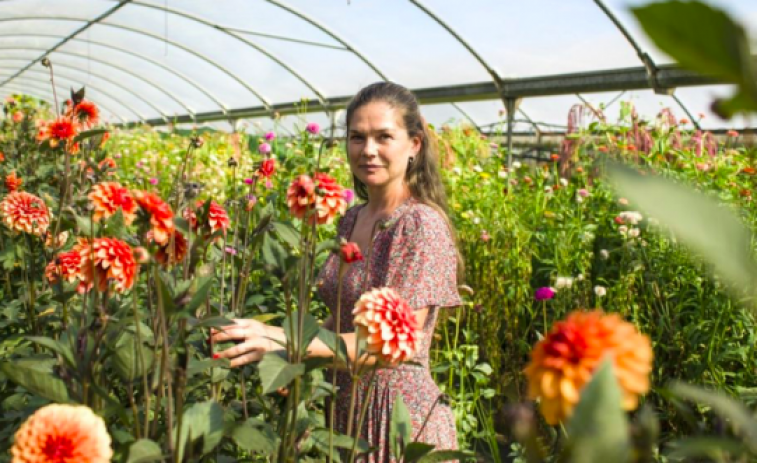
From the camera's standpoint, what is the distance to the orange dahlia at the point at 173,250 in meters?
1.03

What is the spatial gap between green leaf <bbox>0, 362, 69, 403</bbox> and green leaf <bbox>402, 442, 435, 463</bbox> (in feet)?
1.33

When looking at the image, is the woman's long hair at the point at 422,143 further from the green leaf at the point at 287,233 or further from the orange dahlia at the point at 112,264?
the orange dahlia at the point at 112,264

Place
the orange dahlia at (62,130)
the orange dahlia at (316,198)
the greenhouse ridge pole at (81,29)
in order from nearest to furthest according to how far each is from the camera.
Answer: the orange dahlia at (316,198) < the orange dahlia at (62,130) < the greenhouse ridge pole at (81,29)

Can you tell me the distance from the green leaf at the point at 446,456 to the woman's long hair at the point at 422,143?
1107 mm

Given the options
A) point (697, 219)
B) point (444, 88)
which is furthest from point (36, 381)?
point (444, 88)

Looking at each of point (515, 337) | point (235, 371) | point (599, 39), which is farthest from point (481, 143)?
point (235, 371)

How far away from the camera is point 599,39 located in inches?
270

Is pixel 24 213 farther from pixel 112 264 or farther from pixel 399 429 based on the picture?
pixel 399 429

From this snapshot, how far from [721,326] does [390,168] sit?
1.50 m

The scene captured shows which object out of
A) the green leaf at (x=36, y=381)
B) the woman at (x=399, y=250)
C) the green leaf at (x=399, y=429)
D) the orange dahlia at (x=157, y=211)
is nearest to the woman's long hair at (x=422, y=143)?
the woman at (x=399, y=250)

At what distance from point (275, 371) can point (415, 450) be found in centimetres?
20

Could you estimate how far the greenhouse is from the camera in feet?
1.23

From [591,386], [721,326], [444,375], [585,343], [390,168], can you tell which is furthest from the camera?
[444,375]

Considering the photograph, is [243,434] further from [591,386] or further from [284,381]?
[591,386]
